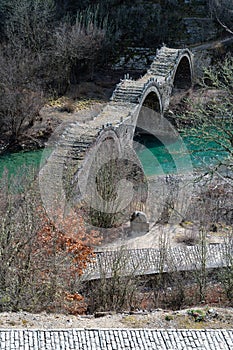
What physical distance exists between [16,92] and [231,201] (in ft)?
50.5

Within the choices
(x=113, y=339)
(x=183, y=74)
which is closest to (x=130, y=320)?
(x=113, y=339)

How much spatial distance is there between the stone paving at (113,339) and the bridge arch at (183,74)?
3197 cm

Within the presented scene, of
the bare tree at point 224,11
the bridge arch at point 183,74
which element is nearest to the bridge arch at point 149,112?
the bridge arch at point 183,74

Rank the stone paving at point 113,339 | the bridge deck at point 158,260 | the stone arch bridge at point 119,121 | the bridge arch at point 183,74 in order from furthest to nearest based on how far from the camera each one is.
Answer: the bridge arch at point 183,74, the stone arch bridge at point 119,121, the bridge deck at point 158,260, the stone paving at point 113,339

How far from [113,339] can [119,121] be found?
1904 cm

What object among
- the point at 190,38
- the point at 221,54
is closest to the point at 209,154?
the point at 221,54

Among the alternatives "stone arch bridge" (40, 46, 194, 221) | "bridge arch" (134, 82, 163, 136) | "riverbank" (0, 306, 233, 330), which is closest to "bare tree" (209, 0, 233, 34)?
"stone arch bridge" (40, 46, 194, 221)

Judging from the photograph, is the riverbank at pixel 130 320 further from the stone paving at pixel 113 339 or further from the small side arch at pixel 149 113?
the small side arch at pixel 149 113

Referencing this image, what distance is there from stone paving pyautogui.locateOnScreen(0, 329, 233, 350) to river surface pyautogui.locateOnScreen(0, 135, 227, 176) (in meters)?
18.4

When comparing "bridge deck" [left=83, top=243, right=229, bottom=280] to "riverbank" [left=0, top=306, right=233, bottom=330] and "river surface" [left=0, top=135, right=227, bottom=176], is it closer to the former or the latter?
"riverbank" [left=0, top=306, right=233, bottom=330]

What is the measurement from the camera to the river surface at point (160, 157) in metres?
32.9

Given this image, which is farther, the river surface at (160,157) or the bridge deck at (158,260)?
the river surface at (160,157)

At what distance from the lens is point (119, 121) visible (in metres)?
30.9

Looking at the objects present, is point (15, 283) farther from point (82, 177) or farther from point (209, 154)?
point (209, 154)
